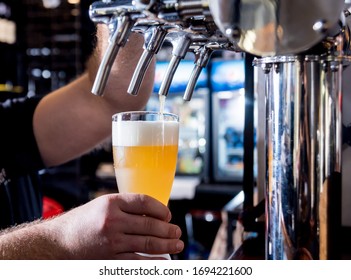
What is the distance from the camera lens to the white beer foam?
0.86 metres

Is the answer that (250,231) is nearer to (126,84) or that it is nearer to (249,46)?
(126,84)

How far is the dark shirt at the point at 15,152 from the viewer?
1770mm

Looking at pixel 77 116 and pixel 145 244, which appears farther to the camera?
pixel 77 116

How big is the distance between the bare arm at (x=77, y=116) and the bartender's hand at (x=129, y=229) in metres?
0.87

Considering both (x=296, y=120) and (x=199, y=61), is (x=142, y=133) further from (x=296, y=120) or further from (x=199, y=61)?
(x=296, y=120)

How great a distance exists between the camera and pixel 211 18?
0.62 metres

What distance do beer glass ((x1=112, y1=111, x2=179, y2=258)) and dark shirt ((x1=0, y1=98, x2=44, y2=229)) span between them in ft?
3.22

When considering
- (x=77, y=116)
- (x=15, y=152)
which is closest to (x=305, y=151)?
(x=77, y=116)

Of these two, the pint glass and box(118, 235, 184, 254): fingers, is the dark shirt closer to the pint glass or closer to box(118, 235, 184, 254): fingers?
the pint glass

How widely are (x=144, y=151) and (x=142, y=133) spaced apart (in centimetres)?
3

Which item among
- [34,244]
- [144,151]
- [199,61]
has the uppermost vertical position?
[199,61]

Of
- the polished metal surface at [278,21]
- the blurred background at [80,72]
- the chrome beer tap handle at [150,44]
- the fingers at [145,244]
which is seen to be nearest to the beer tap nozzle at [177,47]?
the chrome beer tap handle at [150,44]

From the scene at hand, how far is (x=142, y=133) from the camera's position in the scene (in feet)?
2.84

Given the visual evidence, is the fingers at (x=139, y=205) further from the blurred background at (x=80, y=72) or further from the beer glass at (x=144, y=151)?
the blurred background at (x=80, y=72)
